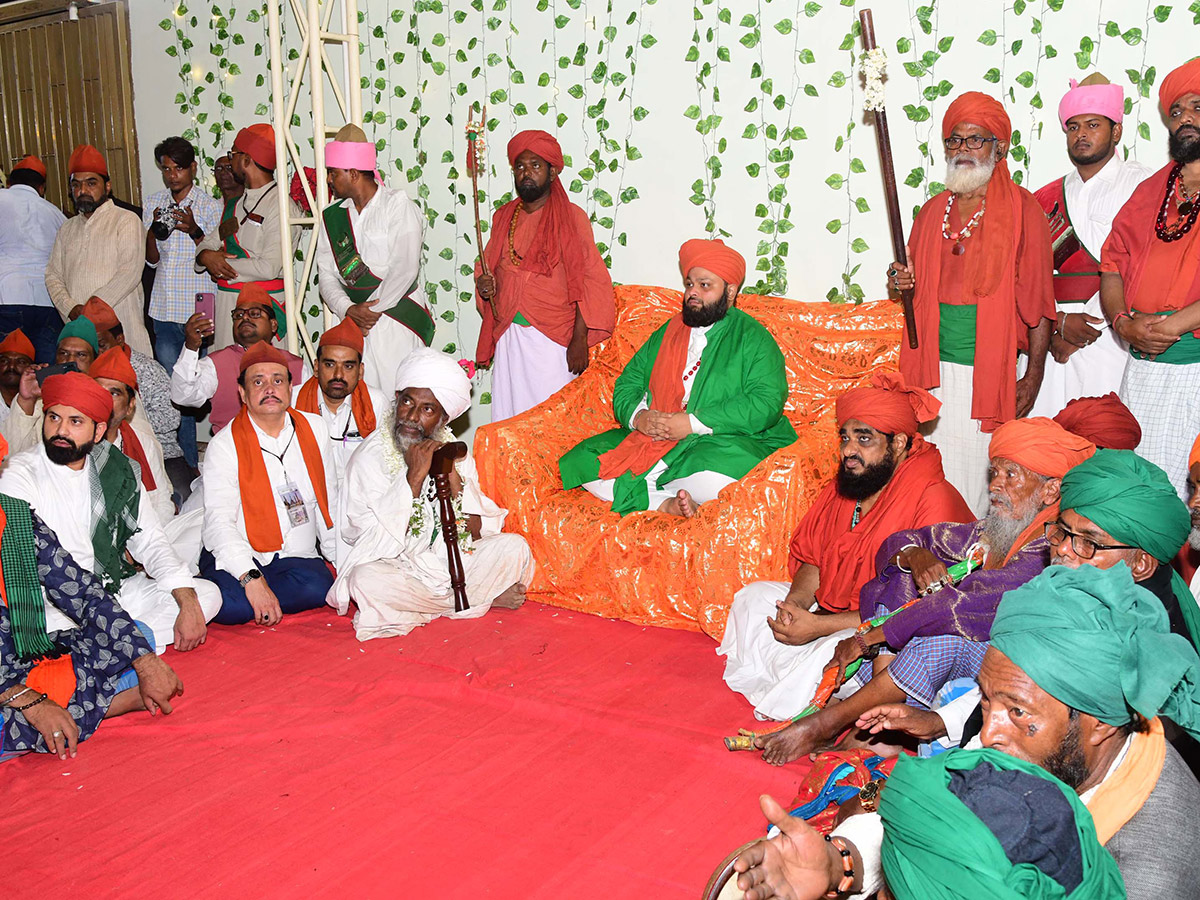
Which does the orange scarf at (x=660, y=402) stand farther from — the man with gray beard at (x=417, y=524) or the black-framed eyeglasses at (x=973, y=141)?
the black-framed eyeglasses at (x=973, y=141)

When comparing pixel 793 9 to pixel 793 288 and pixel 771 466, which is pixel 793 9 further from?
pixel 771 466

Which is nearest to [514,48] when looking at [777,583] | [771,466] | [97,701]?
[771,466]

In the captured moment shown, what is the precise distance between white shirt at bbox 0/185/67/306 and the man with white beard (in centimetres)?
542

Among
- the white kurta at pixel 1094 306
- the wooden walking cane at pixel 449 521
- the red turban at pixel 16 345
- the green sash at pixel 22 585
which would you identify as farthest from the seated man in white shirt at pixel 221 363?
the white kurta at pixel 1094 306

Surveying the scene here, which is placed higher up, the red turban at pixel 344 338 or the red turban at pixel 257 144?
the red turban at pixel 257 144

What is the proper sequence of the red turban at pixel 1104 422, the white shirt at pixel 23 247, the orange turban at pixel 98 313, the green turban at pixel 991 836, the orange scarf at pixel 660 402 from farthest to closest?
the white shirt at pixel 23 247
the orange turban at pixel 98 313
the orange scarf at pixel 660 402
the red turban at pixel 1104 422
the green turban at pixel 991 836

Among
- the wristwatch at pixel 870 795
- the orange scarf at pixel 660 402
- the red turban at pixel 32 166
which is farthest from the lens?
the red turban at pixel 32 166

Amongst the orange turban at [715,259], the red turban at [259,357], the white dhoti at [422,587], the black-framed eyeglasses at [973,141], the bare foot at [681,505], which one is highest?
the black-framed eyeglasses at [973,141]

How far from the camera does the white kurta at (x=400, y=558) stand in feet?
14.2

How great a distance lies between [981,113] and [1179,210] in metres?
0.80

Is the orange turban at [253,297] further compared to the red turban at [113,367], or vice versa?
the orange turban at [253,297]

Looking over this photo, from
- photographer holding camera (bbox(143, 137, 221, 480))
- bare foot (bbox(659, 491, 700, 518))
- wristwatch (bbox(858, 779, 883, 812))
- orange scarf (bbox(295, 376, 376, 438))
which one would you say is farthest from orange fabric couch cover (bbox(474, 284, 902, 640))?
photographer holding camera (bbox(143, 137, 221, 480))

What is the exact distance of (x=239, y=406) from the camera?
581 cm

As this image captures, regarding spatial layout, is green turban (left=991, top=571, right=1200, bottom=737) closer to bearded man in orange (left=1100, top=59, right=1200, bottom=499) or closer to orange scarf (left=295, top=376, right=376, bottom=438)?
bearded man in orange (left=1100, top=59, right=1200, bottom=499)
